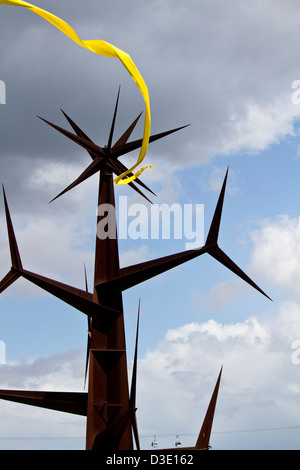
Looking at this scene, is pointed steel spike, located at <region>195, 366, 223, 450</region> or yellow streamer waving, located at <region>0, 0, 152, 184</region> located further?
pointed steel spike, located at <region>195, 366, 223, 450</region>

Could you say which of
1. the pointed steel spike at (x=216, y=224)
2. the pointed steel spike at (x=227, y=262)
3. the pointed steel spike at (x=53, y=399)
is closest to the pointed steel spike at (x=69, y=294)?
the pointed steel spike at (x=53, y=399)

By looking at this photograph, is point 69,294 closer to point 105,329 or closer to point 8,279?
point 105,329

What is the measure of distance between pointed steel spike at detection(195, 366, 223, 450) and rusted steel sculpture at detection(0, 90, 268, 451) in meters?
2.26

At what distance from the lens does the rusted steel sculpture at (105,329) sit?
15.9 metres

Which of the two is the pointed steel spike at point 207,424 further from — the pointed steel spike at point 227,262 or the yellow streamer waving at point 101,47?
the yellow streamer waving at point 101,47

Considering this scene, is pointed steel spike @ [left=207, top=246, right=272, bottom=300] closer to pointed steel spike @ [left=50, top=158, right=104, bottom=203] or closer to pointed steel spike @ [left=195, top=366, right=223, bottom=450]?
pointed steel spike @ [left=195, top=366, right=223, bottom=450]

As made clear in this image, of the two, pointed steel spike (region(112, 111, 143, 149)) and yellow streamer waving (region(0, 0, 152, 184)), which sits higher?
pointed steel spike (region(112, 111, 143, 149))

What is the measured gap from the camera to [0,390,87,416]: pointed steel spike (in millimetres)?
17000

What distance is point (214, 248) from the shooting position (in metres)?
16.2

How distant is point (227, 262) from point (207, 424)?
17.9ft

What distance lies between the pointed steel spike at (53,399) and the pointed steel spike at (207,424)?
375cm

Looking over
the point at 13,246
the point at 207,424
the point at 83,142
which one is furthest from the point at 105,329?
the point at 83,142

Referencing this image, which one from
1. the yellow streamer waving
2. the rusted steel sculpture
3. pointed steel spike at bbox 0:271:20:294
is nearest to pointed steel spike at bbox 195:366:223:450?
the rusted steel sculpture
